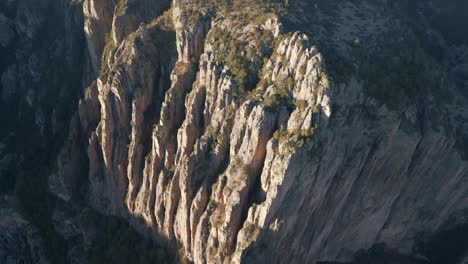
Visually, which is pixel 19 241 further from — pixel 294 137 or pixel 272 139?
pixel 294 137

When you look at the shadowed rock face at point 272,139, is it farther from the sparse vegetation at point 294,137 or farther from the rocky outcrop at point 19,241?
the rocky outcrop at point 19,241

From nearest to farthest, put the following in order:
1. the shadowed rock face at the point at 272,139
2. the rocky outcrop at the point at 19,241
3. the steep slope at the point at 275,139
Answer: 1. the steep slope at the point at 275,139
2. the shadowed rock face at the point at 272,139
3. the rocky outcrop at the point at 19,241

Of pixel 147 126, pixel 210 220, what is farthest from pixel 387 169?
pixel 147 126

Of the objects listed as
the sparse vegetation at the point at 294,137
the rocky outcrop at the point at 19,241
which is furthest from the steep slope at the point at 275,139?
the rocky outcrop at the point at 19,241

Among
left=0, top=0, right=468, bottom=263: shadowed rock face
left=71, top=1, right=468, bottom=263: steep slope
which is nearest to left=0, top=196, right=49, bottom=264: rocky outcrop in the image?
left=0, top=0, right=468, bottom=263: shadowed rock face

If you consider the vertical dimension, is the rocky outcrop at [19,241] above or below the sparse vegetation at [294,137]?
below

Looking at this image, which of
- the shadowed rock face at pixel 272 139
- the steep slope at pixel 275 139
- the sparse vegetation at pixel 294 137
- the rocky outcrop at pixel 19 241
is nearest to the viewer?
the sparse vegetation at pixel 294 137

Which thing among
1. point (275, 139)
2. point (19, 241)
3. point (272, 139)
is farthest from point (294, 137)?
point (19, 241)

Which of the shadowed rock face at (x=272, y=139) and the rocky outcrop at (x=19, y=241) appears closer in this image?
the shadowed rock face at (x=272, y=139)
